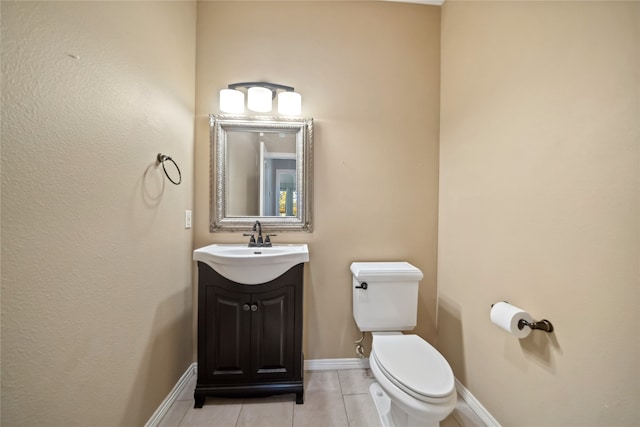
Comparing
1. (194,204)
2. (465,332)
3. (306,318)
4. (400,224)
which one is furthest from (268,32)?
(465,332)

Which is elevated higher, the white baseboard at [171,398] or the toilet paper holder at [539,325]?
the toilet paper holder at [539,325]

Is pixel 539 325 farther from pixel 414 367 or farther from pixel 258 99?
pixel 258 99

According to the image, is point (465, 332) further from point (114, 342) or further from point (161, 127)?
point (161, 127)

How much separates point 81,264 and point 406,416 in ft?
4.78

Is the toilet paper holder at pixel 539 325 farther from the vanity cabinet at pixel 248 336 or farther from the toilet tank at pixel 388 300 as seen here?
the vanity cabinet at pixel 248 336

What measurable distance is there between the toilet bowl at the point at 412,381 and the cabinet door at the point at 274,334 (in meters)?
0.49

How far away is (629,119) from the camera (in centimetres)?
71

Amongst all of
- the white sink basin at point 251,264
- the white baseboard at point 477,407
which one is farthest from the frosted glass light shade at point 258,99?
the white baseboard at point 477,407

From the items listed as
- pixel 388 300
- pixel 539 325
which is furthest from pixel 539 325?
pixel 388 300

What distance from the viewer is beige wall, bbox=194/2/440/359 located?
162 centimetres

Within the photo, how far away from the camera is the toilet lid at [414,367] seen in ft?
3.05

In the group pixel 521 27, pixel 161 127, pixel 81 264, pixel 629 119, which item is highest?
pixel 521 27

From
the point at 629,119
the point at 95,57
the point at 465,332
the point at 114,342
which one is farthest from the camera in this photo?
the point at 465,332

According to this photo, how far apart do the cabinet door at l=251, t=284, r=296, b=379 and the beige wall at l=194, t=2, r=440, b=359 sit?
0.34 meters
